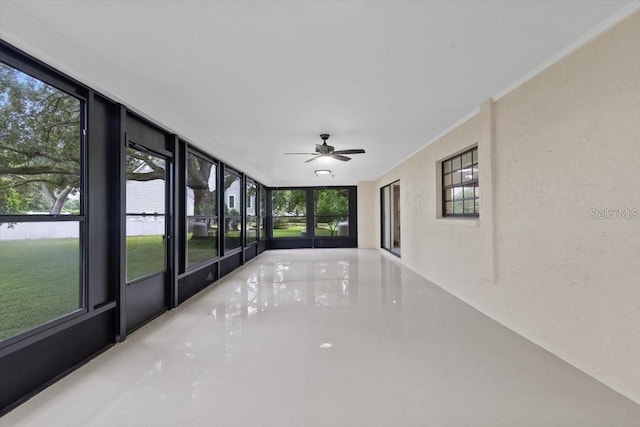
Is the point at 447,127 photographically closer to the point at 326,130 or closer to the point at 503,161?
the point at 503,161

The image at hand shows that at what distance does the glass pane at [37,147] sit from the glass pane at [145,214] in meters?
0.73

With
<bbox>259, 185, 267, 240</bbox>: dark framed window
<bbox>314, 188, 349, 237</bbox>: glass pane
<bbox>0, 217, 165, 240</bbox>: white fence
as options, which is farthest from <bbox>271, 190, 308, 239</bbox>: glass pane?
<bbox>0, 217, 165, 240</bbox>: white fence

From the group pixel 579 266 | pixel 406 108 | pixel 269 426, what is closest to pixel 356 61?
pixel 406 108

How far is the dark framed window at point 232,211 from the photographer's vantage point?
6824 mm

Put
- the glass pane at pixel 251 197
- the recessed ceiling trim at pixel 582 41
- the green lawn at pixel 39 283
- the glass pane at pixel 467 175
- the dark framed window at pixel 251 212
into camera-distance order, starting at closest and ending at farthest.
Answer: the recessed ceiling trim at pixel 582 41
the green lawn at pixel 39 283
the glass pane at pixel 467 175
the dark framed window at pixel 251 212
the glass pane at pixel 251 197


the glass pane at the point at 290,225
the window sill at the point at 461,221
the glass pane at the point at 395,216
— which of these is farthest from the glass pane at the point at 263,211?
the window sill at the point at 461,221

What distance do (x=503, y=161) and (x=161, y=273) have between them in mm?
4424

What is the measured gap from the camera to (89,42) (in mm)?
2381

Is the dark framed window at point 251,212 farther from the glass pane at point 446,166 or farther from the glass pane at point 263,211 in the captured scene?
the glass pane at point 446,166

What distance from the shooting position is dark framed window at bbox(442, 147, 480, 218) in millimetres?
4508

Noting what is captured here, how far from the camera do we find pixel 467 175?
15.5ft

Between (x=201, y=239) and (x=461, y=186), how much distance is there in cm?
452

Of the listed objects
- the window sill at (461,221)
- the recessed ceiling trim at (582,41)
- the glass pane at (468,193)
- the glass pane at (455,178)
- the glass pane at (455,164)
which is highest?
the recessed ceiling trim at (582,41)

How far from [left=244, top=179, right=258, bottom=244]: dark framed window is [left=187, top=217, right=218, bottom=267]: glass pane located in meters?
2.62
